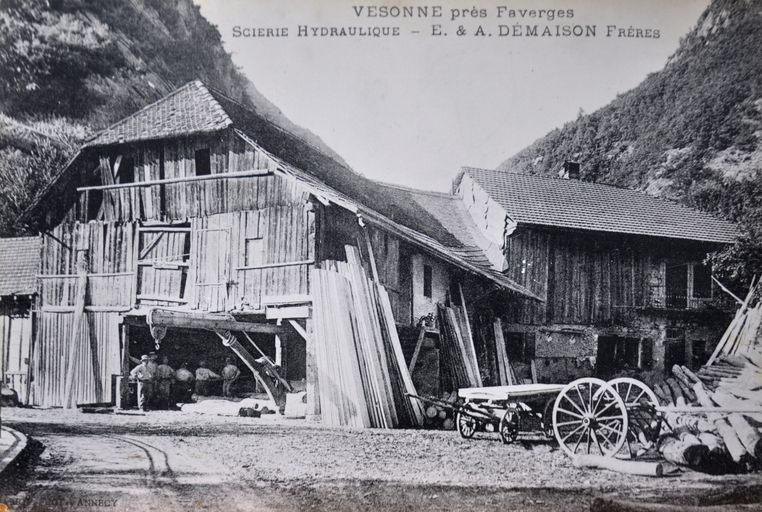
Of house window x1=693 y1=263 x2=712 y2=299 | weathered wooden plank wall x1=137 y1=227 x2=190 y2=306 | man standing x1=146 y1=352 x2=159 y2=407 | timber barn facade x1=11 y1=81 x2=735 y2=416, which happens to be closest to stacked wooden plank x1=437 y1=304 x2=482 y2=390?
timber barn facade x1=11 y1=81 x2=735 y2=416

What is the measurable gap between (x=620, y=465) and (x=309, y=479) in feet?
9.16

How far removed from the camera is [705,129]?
7086 mm

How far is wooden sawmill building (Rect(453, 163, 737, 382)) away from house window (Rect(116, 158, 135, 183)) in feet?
16.4

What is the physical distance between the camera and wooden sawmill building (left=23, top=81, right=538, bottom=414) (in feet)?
30.1

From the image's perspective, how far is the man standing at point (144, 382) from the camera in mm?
10023

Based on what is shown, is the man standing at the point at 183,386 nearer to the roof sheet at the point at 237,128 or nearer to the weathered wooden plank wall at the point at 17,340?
the weathered wooden plank wall at the point at 17,340

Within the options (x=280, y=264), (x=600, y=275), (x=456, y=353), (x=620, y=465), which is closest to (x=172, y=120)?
(x=280, y=264)

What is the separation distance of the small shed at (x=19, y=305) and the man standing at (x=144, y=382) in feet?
5.10

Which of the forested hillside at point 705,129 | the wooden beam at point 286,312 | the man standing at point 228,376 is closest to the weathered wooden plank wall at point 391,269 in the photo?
the wooden beam at point 286,312

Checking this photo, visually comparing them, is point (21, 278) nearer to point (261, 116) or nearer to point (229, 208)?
point (229, 208)

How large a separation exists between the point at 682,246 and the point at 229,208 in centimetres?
656

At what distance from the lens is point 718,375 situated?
7.12 metres

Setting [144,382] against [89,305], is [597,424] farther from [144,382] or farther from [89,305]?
[89,305]

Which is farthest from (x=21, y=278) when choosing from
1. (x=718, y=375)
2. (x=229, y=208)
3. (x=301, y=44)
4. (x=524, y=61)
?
(x=718, y=375)
